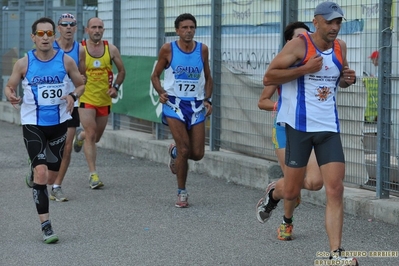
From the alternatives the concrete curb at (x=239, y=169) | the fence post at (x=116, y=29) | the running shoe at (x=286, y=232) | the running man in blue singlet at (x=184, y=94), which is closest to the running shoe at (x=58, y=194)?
the running man in blue singlet at (x=184, y=94)

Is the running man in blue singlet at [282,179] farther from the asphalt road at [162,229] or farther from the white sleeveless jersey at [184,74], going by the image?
the white sleeveless jersey at [184,74]

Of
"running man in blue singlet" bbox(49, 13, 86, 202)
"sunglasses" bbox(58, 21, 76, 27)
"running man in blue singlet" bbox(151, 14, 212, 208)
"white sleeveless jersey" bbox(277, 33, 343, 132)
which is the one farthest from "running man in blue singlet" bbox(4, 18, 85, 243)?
"white sleeveless jersey" bbox(277, 33, 343, 132)

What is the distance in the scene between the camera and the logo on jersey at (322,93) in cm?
698

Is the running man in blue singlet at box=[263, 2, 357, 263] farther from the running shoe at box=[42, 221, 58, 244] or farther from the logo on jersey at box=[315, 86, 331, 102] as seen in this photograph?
the running shoe at box=[42, 221, 58, 244]

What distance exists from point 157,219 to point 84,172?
374 cm

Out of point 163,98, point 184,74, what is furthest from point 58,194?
point 184,74

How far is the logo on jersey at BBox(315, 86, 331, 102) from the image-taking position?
22.9ft

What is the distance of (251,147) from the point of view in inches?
477

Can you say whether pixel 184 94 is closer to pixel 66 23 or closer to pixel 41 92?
pixel 66 23

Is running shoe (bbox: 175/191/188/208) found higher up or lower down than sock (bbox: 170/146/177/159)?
lower down

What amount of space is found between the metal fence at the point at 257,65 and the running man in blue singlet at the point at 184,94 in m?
1.32

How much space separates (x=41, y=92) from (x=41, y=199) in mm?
1036

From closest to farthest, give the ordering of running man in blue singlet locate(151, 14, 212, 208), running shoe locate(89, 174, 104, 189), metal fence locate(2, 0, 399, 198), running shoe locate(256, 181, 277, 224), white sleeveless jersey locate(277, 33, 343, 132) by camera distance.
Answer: white sleeveless jersey locate(277, 33, 343, 132) → running shoe locate(256, 181, 277, 224) → metal fence locate(2, 0, 399, 198) → running man in blue singlet locate(151, 14, 212, 208) → running shoe locate(89, 174, 104, 189)

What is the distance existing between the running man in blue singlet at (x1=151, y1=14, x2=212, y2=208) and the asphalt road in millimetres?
630
